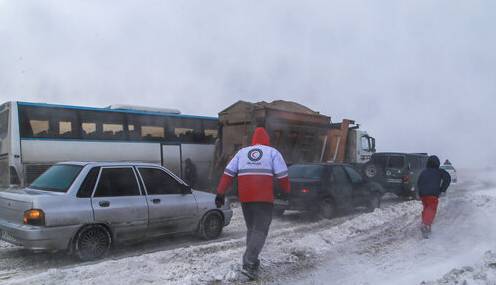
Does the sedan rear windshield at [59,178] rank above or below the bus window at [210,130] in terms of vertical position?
below

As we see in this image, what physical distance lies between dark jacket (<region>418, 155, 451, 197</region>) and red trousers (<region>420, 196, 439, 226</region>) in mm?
84

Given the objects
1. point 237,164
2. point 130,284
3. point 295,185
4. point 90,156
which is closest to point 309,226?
point 295,185

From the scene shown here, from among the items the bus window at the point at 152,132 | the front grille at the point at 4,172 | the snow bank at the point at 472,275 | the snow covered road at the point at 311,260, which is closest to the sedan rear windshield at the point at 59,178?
the snow covered road at the point at 311,260

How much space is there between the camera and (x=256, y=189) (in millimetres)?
4500

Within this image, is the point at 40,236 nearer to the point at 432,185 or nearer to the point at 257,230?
the point at 257,230

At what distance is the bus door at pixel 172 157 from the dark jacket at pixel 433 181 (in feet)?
28.6

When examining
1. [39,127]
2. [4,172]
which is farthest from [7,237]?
[39,127]

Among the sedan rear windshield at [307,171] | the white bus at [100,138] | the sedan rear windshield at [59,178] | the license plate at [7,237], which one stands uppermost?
the white bus at [100,138]

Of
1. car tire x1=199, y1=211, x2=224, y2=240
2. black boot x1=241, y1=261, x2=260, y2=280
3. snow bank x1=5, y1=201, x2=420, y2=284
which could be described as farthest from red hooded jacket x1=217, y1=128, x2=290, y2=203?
car tire x1=199, y1=211, x2=224, y2=240

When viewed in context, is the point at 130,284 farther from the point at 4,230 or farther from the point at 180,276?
the point at 4,230

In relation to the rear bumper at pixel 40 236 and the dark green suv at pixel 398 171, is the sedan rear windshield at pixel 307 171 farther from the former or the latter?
the rear bumper at pixel 40 236

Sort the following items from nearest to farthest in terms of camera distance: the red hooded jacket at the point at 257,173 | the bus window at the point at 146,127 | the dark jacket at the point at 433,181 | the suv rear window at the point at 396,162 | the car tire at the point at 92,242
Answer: the red hooded jacket at the point at 257,173
the car tire at the point at 92,242
the dark jacket at the point at 433,181
the suv rear window at the point at 396,162
the bus window at the point at 146,127

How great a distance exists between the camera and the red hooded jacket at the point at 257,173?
451 centimetres

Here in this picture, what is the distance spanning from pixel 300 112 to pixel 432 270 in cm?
829
